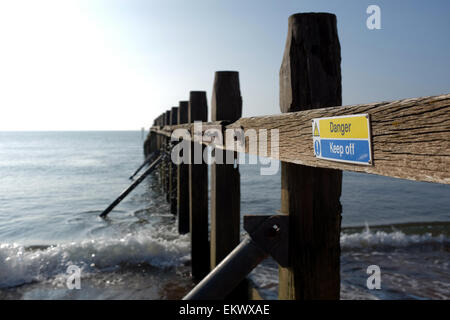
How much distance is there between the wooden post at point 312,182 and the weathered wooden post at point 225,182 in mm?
1308

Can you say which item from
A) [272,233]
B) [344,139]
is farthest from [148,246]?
[344,139]

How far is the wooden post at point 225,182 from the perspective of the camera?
3123 mm

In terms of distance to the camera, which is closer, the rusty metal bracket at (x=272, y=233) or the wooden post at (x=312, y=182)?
the wooden post at (x=312, y=182)

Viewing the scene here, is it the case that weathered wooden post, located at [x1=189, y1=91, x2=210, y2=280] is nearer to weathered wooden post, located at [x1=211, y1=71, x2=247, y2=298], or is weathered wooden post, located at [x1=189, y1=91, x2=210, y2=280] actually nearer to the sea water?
the sea water

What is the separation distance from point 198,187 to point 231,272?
305 centimetres

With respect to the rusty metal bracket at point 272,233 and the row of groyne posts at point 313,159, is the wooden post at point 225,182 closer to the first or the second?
the row of groyne posts at point 313,159

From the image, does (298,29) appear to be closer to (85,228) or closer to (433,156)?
(433,156)

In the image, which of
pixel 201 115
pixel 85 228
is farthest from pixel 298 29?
pixel 85 228

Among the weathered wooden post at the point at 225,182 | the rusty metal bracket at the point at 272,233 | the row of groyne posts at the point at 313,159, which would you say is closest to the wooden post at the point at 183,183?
the weathered wooden post at the point at 225,182

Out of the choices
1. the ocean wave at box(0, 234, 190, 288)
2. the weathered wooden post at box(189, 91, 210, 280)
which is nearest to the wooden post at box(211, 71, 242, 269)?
the weathered wooden post at box(189, 91, 210, 280)

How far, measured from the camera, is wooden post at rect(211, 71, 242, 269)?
3123 mm

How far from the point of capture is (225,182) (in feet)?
10.5

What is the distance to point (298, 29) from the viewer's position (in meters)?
1.71

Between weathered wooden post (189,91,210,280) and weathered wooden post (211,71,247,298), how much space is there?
1675mm
